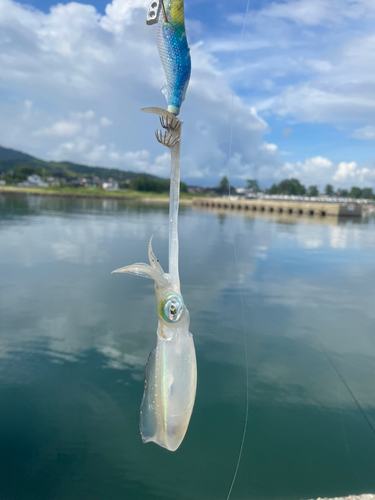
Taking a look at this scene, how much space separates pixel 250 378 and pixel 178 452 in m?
2.81

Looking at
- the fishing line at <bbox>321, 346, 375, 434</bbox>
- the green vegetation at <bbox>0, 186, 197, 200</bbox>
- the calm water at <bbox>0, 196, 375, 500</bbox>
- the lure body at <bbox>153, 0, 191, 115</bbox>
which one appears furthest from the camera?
the green vegetation at <bbox>0, 186, 197, 200</bbox>

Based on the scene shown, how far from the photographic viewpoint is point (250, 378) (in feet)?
27.9

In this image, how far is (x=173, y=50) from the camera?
2910mm

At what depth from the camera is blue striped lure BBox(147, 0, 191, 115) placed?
2.86 meters

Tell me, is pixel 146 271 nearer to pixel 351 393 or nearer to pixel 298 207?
pixel 351 393

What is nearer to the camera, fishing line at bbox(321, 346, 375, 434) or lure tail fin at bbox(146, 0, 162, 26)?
lure tail fin at bbox(146, 0, 162, 26)

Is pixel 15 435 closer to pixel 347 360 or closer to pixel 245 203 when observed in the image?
pixel 347 360

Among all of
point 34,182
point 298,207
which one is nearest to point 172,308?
point 298,207

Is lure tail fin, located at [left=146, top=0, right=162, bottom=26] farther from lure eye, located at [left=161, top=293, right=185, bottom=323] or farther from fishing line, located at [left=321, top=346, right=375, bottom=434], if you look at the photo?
fishing line, located at [left=321, top=346, right=375, bottom=434]

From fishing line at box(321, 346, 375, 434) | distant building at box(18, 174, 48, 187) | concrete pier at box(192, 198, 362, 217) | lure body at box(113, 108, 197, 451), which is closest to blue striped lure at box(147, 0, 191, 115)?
lure body at box(113, 108, 197, 451)

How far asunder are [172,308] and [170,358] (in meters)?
0.44

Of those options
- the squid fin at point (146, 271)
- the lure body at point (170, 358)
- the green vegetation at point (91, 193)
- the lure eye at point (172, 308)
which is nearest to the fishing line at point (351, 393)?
the lure body at point (170, 358)

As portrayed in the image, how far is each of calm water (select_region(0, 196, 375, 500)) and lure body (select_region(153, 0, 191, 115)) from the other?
201 inches

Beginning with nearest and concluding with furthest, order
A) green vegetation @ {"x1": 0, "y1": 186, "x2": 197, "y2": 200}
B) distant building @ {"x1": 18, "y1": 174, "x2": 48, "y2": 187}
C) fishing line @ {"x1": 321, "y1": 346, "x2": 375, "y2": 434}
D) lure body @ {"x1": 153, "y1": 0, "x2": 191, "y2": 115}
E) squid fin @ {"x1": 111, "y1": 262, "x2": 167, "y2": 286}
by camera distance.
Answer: lure body @ {"x1": 153, "y1": 0, "x2": 191, "y2": 115} → squid fin @ {"x1": 111, "y1": 262, "x2": 167, "y2": 286} → fishing line @ {"x1": 321, "y1": 346, "x2": 375, "y2": 434} → green vegetation @ {"x1": 0, "y1": 186, "x2": 197, "y2": 200} → distant building @ {"x1": 18, "y1": 174, "x2": 48, "y2": 187}
